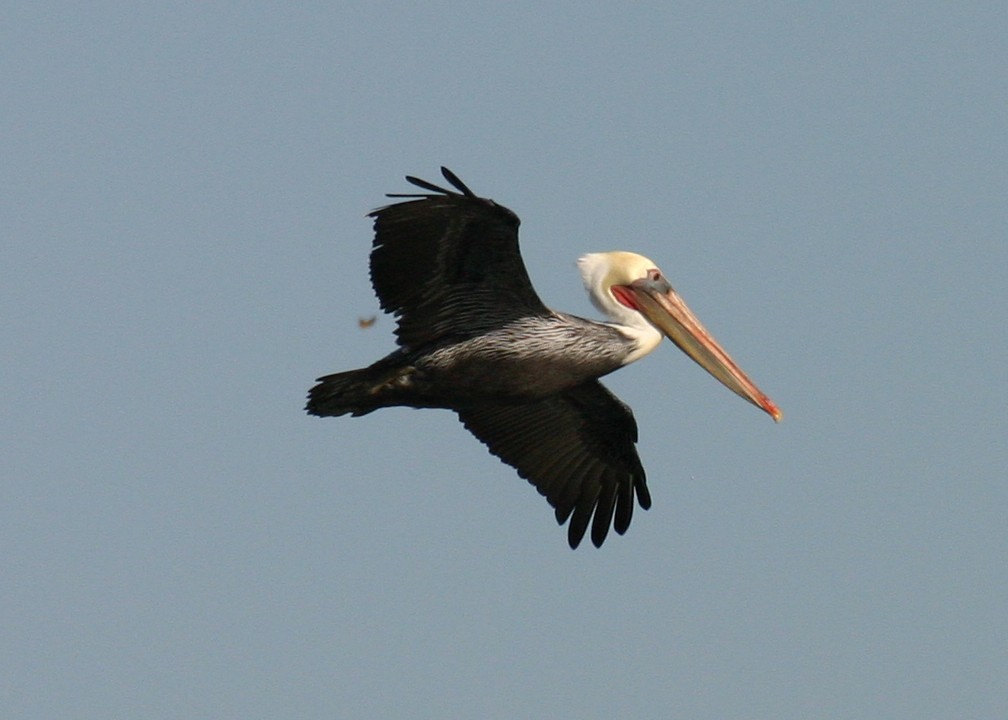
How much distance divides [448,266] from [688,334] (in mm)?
2781

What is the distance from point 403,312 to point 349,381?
62 cm

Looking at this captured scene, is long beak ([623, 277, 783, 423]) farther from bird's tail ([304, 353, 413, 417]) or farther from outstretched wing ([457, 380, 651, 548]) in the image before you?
bird's tail ([304, 353, 413, 417])

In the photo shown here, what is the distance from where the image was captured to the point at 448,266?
14.5m

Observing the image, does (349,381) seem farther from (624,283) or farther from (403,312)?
(624,283)

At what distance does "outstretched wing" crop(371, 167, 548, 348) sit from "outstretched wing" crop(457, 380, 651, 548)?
83.0 inches

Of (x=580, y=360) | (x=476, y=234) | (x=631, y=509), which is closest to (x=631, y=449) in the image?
(x=631, y=509)

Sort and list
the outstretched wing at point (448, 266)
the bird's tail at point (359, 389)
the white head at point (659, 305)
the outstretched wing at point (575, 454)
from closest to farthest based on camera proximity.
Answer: the outstretched wing at point (448, 266), the bird's tail at point (359, 389), the white head at point (659, 305), the outstretched wing at point (575, 454)

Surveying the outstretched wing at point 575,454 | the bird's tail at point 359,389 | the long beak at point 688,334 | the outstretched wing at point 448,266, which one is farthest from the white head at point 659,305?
the bird's tail at point 359,389

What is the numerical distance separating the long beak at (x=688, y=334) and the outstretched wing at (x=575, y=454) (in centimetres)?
85

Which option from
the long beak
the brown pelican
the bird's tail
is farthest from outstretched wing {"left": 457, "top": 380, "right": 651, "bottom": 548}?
the bird's tail

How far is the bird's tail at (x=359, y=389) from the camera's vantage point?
48.1 ft

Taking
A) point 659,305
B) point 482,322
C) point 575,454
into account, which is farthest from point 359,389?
point 659,305

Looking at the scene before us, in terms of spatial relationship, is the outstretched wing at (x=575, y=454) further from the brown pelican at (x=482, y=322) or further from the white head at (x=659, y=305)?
the white head at (x=659, y=305)

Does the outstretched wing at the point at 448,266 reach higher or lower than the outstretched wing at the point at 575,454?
higher
